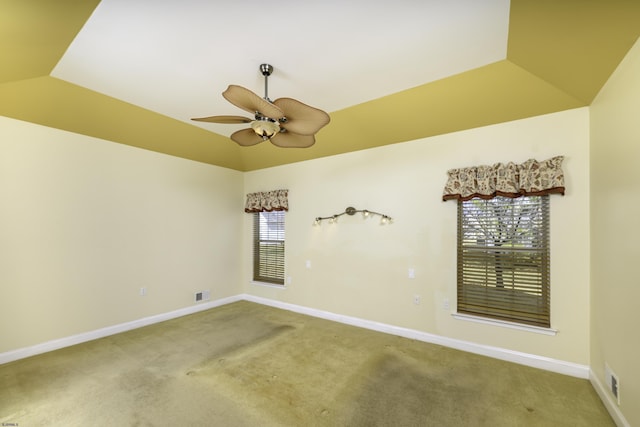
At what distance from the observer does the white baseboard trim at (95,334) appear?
2960 mm

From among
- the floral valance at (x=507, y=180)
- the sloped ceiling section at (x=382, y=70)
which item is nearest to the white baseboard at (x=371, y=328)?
the floral valance at (x=507, y=180)

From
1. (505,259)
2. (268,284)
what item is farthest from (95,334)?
(505,259)

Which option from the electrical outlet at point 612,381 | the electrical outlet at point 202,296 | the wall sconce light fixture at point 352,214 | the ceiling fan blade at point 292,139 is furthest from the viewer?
the electrical outlet at point 202,296

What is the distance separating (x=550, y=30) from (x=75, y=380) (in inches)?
198

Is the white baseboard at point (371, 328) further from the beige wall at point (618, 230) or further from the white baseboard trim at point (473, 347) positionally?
the beige wall at point (618, 230)

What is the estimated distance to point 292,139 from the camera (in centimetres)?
254

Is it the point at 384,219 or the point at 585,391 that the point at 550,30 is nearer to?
the point at 384,219

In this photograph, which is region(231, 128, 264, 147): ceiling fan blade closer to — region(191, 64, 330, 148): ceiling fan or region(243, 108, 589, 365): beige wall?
region(191, 64, 330, 148): ceiling fan

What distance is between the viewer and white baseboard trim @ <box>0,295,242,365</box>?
2960 mm

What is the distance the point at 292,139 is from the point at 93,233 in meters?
3.15

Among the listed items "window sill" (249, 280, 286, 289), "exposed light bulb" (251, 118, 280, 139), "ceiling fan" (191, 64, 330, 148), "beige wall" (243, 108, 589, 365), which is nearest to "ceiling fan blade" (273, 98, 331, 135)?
"ceiling fan" (191, 64, 330, 148)

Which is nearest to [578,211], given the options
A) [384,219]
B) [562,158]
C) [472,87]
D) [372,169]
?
[562,158]

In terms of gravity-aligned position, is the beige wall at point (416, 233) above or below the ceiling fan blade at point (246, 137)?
below

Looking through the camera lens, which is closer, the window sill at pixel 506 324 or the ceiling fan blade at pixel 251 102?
the ceiling fan blade at pixel 251 102
